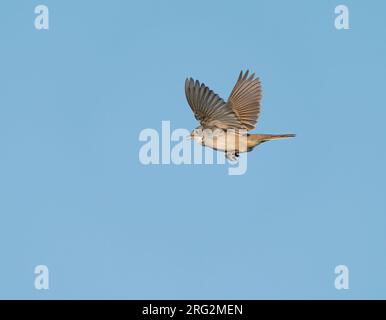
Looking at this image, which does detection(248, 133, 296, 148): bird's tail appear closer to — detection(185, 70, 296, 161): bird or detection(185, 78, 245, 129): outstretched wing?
detection(185, 70, 296, 161): bird

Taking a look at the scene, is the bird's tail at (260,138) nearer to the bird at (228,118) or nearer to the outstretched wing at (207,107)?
the bird at (228,118)

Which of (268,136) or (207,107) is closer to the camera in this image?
(207,107)

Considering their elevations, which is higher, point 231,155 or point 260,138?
point 260,138

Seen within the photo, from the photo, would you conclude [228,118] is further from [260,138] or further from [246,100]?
[246,100]

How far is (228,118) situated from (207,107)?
0.41 metres

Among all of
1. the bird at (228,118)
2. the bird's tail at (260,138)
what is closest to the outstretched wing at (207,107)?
the bird at (228,118)

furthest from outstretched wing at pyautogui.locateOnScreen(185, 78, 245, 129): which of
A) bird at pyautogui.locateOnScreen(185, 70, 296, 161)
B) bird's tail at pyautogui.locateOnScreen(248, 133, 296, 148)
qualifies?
bird's tail at pyautogui.locateOnScreen(248, 133, 296, 148)

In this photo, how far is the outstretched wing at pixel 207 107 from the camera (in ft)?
39.3

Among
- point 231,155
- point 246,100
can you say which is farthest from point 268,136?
point 246,100

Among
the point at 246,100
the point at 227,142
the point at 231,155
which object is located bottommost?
the point at 231,155

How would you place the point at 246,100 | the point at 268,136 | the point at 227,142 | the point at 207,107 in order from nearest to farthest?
the point at 207,107 < the point at 227,142 < the point at 268,136 < the point at 246,100

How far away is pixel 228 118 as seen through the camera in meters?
12.3

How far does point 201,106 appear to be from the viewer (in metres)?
12.1
